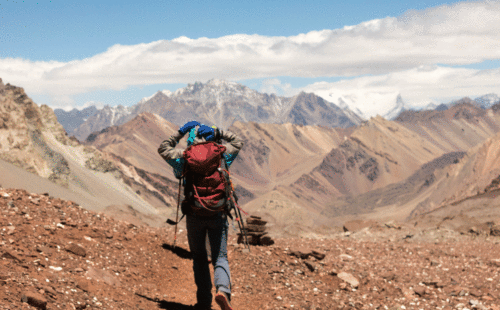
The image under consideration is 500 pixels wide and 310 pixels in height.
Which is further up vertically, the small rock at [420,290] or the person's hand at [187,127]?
the person's hand at [187,127]

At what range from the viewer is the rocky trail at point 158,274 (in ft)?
24.5

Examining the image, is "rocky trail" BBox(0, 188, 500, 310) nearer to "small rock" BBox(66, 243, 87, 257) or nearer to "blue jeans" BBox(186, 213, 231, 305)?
"small rock" BBox(66, 243, 87, 257)

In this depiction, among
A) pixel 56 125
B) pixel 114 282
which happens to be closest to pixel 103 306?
pixel 114 282

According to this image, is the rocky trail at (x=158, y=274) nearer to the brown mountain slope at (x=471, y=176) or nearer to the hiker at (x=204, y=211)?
the hiker at (x=204, y=211)

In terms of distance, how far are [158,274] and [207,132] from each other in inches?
169

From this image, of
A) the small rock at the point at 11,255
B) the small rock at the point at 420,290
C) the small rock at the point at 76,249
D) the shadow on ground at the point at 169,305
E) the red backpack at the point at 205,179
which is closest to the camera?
the red backpack at the point at 205,179

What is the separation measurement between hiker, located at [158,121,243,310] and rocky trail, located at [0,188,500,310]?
156 centimetres

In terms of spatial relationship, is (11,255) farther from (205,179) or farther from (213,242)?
(205,179)

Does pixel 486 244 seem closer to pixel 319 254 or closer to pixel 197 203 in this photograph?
pixel 319 254

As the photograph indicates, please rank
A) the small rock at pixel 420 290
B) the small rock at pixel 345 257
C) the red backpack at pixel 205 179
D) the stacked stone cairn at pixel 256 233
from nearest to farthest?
the red backpack at pixel 205 179
the small rock at pixel 420 290
the small rock at pixel 345 257
the stacked stone cairn at pixel 256 233

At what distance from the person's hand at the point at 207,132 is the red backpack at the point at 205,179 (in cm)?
30

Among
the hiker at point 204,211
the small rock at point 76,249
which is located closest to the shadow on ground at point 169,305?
the hiker at point 204,211

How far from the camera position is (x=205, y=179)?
23.4 ft

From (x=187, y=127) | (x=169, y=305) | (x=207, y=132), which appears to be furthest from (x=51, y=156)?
(x=207, y=132)
